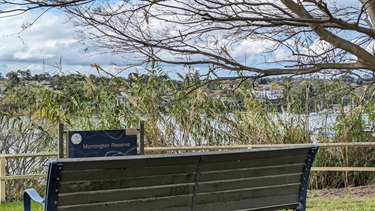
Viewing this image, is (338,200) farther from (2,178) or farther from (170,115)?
(2,178)

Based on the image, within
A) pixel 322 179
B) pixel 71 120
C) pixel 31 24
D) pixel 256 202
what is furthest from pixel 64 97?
pixel 256 202

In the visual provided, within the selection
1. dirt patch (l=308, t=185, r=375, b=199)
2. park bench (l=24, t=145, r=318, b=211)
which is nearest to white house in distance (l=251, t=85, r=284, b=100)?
dirt patch (l=308, t=185, r=375, b=199)

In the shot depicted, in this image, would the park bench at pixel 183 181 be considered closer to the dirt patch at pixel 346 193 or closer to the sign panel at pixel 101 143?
the sign panel at pixel 101 143

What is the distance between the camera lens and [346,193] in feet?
22.5

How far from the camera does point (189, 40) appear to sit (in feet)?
15.3

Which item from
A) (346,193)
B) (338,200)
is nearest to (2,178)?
(338,200)

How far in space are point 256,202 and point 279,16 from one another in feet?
6.24

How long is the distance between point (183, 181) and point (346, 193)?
15.0 feet

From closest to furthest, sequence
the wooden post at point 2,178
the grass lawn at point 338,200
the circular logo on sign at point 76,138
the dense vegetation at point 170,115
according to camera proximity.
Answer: the circular logo on sign at point 76,138, the grass lawn at point 338,200, the wooden post at point 2,178, the dense vegetation at point 170,115

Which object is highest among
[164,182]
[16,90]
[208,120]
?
[16,90]

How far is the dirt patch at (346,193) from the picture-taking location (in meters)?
6.52

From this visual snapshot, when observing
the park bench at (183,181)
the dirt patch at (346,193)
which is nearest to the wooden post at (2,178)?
the park bench at (183,181)

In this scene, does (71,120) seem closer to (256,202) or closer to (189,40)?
(189,40)

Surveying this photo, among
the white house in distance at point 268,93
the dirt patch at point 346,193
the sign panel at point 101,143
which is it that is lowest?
the dirt patch at point 346,193
